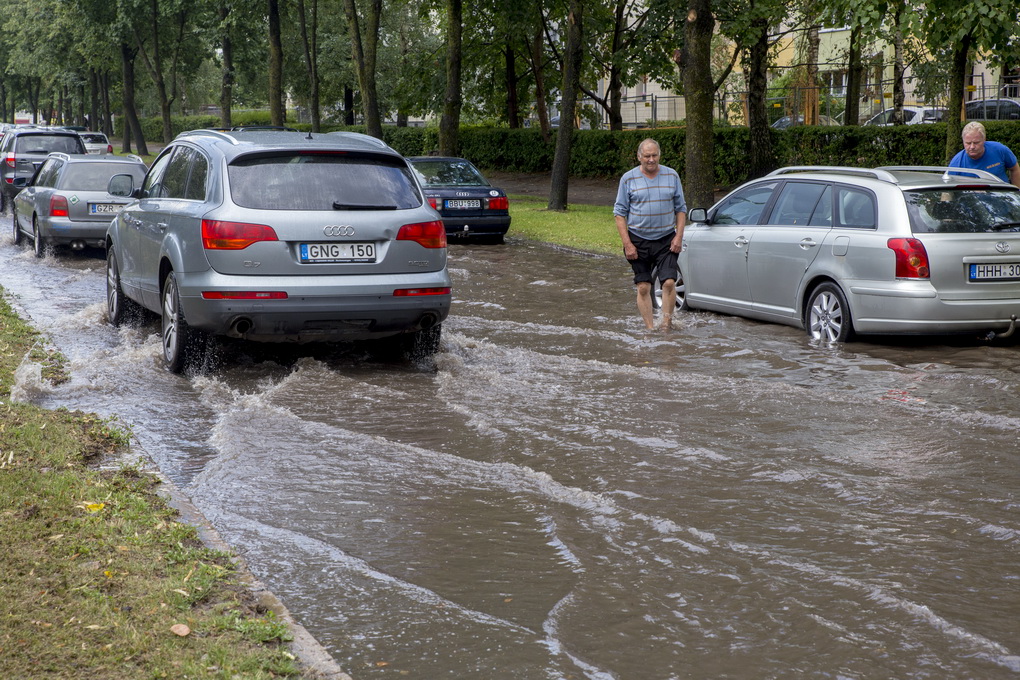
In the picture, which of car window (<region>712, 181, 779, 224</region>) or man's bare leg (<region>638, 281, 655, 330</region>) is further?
car window (<region>712, 181, 779, 224</region>)

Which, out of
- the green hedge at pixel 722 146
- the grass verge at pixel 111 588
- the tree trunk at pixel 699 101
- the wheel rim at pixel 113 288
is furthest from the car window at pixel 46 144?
the grass verge at pixel 111 588

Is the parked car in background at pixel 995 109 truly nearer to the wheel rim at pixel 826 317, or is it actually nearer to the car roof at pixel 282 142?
the wheel rim at pixel 826 317

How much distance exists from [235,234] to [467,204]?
12.5 metres

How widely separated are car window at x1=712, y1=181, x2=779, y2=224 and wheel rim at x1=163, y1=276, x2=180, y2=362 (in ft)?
17.5

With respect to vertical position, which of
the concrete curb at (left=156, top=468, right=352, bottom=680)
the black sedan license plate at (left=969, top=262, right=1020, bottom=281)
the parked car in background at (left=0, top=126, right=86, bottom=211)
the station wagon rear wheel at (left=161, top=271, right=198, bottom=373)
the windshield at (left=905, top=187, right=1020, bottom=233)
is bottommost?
the concrete curb at (left=156, top=468, right=352, bottom=680)

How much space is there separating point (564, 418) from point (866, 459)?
1870mm

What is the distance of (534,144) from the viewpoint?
4159 cm

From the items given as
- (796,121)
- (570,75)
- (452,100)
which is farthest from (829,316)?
(796,121)

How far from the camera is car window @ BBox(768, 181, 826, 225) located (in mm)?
10591

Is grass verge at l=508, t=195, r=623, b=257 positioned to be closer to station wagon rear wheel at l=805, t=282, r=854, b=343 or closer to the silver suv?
station wagon rear wheel at l=805, t=282, r=854, b=343

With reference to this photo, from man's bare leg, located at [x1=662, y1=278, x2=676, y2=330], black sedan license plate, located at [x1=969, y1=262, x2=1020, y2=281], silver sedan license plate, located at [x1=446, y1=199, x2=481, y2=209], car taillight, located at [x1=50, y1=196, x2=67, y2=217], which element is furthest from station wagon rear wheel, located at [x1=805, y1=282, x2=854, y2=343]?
car taillight, located at [x1=50, y1=196, x2=67, y2=217]

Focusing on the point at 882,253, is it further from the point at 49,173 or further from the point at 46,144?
the point at 46,144

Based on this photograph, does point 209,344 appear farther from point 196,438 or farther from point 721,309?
point 721,309

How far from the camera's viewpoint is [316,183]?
8.63 metres
